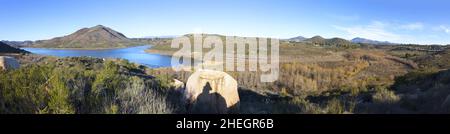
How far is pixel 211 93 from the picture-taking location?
32.9 ft

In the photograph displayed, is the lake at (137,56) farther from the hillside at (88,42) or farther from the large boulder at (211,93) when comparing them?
the large boulder at (211,93)

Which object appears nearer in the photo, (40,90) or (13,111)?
(13,111)


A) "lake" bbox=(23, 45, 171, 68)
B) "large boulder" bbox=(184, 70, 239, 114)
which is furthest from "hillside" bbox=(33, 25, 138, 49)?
"large boulder" bbox=(184, 70, 239, 114)

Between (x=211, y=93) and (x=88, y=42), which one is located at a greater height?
(x=88, y=42)

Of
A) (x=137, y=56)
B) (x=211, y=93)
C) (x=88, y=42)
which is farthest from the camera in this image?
(x=88, y=42)

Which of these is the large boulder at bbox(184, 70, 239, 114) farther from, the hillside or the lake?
the hillside

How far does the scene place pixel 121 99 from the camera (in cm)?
723

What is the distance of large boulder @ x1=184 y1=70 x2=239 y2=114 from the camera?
9914 millimetres

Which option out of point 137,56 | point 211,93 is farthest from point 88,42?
point 211,93

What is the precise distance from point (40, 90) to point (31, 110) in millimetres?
462

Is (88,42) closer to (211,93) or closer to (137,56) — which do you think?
(137,56)

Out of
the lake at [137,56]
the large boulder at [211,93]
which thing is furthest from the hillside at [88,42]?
the large boulder at [211,93]
